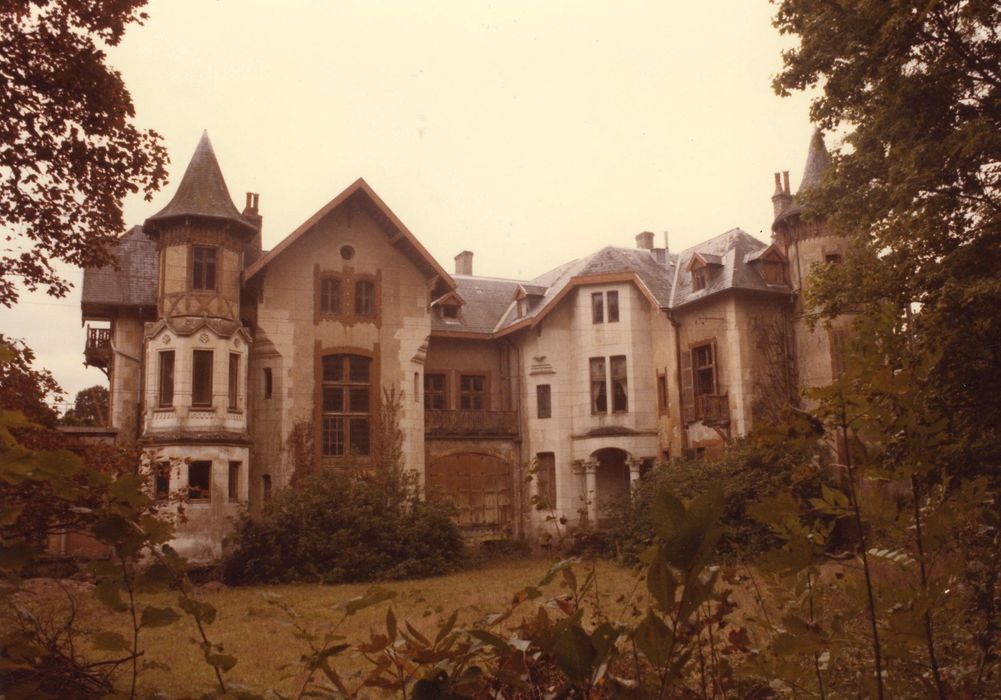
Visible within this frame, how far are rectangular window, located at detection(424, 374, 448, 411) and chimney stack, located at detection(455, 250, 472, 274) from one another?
749 cm

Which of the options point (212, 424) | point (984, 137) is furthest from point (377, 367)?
point (984, 137)

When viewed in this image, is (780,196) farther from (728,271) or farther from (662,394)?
(662,394)

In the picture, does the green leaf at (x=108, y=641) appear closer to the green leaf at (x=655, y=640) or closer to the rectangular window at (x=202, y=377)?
the green leaf at (x=655, y=640)

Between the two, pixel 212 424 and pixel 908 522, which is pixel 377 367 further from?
pixel 908 522

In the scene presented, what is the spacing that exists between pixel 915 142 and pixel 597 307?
15.4 meters

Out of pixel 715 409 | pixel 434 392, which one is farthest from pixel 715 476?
pixel 434 392

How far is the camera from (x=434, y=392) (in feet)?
88.4

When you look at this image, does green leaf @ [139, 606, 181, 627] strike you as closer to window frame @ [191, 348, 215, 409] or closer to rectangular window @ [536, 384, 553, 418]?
window frame @ [191, 348, 215, 409]

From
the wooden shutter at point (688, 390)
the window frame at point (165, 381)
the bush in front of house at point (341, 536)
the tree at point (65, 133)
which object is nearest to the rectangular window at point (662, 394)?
the wooden shutter at point (688, 390)

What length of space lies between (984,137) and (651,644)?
990cm

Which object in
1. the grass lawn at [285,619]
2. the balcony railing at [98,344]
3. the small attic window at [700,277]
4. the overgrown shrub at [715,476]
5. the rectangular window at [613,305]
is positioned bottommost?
the grass lawn at [285,619]

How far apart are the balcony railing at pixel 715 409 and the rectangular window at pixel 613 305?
4.27 metres

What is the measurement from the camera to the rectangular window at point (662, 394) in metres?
25.5

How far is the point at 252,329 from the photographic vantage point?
22.8 m
